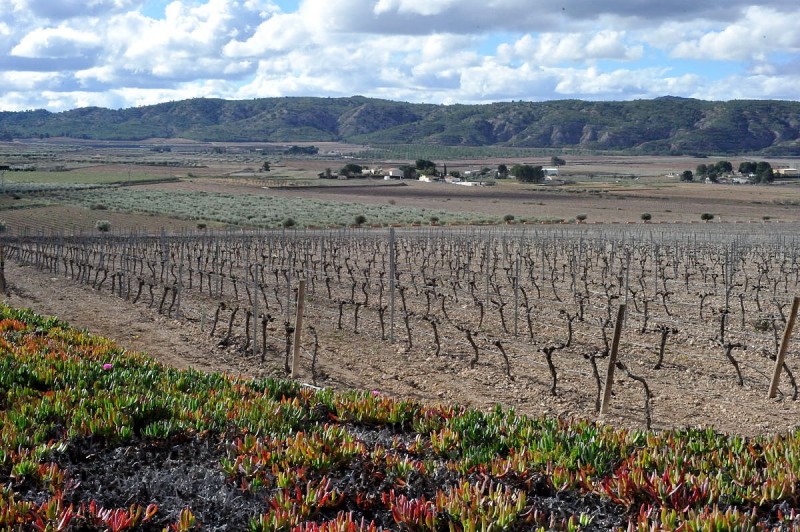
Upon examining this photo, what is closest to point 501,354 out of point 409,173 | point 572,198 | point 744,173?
point 572,198

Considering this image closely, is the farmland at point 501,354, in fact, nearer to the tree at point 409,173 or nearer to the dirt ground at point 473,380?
the dirt ground at point 473,380

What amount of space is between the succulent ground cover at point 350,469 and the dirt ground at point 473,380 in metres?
3.12

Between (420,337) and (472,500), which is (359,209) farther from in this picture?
(472,500)

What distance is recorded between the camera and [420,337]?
511 inches

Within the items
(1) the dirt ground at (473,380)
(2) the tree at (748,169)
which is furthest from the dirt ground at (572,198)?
(1) the dirt ground at (473,380)

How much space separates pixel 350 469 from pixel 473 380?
18.2ft

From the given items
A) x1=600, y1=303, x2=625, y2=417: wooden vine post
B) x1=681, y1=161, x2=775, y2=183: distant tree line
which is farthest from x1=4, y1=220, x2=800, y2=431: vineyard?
x1=681, y1=161, x2=775, y2=183: distant tree line

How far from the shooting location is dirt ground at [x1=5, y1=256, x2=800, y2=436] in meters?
8.70

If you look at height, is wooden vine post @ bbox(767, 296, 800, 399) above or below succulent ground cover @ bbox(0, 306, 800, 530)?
below

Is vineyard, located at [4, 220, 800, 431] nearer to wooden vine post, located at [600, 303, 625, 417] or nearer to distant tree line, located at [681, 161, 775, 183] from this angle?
wooden vine post, located at [600, 303, 625, 417]

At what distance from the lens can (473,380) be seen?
33.3 feet

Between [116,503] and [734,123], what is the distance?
193m

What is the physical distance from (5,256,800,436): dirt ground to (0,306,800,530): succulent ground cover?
3121 millimetres

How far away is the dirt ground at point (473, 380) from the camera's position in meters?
8.70
